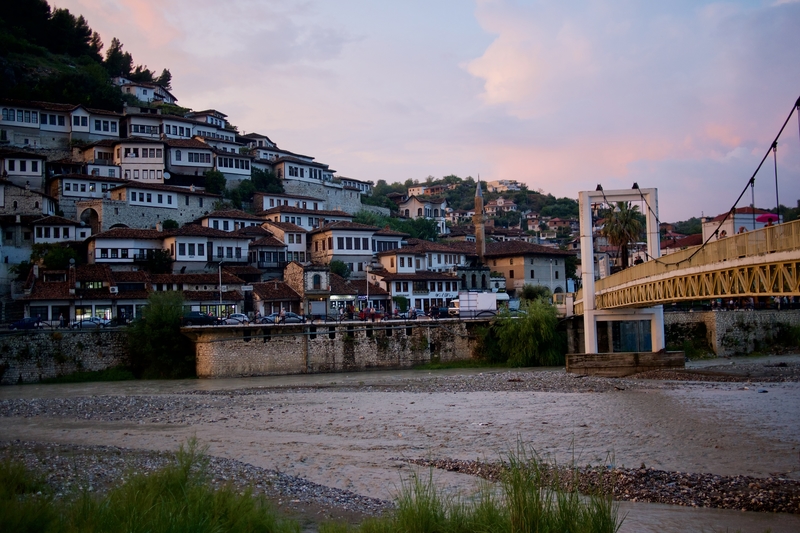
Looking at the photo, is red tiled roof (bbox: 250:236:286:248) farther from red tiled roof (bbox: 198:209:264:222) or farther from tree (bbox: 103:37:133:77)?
tree (bbox: 103:37:133:77)

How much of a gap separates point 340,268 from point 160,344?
83.0 ft

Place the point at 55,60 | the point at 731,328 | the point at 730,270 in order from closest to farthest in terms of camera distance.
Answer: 1. the point at 730,270
2. the point at 731,328
3. the point at 55,60

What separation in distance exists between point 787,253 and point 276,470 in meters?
12.7

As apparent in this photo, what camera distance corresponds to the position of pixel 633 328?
44.7 meters

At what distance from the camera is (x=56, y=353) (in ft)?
127

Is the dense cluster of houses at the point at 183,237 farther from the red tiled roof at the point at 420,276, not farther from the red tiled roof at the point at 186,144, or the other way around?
the red tiled roof at the point at 186,144

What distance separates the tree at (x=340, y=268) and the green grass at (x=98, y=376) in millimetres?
25338

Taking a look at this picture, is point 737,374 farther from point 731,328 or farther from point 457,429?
point 457,429

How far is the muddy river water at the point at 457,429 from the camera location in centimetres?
1581

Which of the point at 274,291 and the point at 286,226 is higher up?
the point at 286,226

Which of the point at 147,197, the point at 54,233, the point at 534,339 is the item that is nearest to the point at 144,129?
the point at 147,197

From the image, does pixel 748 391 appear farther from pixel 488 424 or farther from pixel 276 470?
pixel 276 470

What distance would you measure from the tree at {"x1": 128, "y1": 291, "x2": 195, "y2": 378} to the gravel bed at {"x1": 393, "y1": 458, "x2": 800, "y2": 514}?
94.7 ft

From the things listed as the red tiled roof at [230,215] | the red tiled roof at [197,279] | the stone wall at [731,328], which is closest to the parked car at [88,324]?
the red tiled roof at [197,279]
